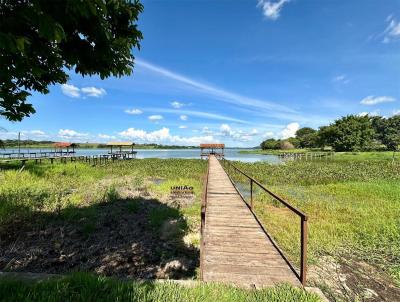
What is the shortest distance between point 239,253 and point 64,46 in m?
4.57

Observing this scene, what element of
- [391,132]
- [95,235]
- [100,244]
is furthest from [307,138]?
[100,244]

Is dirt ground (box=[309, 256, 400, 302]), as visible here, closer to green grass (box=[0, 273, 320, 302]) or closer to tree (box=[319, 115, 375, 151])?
green grass (box=[0, 273, 320, 302])

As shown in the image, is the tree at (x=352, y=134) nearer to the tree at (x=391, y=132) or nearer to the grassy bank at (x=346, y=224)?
the tree at (x=391, y=132)

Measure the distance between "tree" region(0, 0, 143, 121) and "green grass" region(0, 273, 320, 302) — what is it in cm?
234

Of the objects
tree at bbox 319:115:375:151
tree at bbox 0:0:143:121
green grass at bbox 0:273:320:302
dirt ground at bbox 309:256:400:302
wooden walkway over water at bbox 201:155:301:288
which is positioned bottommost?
dirt ground at bbox 309:256:400:302

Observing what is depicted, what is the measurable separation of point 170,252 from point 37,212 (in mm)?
4916

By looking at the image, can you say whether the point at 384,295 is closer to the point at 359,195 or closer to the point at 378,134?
the point at 359,195

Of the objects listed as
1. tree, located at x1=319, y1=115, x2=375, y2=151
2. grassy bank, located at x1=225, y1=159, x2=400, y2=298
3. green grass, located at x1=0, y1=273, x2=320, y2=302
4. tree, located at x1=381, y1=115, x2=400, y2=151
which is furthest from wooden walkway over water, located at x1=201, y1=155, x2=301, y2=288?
tree, located at x1=381, y1=115, x2=400, y2=151

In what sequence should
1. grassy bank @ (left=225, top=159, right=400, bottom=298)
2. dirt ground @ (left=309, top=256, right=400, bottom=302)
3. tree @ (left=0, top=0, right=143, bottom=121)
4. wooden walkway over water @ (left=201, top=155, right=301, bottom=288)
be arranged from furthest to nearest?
grassy bank @ (left=225, top=159, right=400, bottom=298) → dirt ground @ (left=309, top=256, right=400, bottom=302) → wooden walkway over water @ (left=201, top=155, right=301, bottom=288) → tree @ (left=0, top=0, right=143, bottom=121)

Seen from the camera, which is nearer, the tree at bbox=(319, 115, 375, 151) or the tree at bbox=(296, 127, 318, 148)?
the tree at bbox=(319, 115, 375, 151)

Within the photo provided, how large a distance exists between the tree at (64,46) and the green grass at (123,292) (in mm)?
2344

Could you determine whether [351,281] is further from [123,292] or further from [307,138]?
[307,138]

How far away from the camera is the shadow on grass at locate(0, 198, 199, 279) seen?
564 cm

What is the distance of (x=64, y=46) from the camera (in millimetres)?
3475
